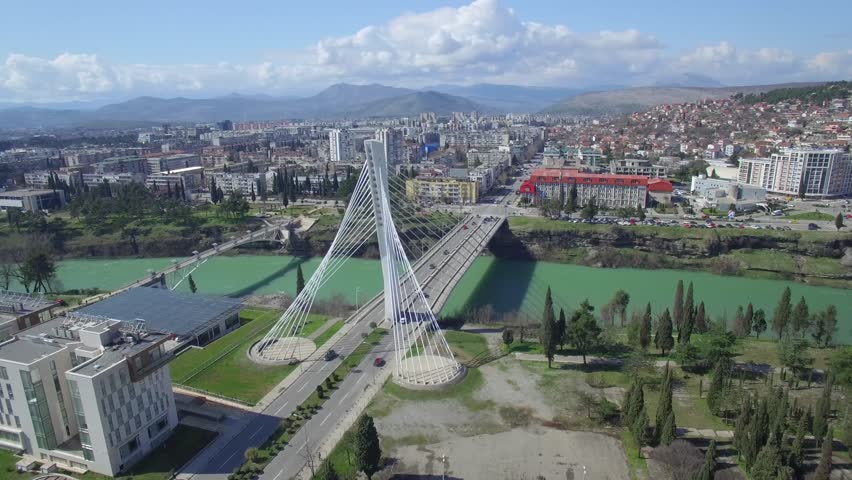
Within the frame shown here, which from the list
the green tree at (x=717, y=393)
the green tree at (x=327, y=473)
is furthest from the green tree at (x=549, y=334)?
the green tree at (x=327, y=473)

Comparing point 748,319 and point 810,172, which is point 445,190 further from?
point 748,319

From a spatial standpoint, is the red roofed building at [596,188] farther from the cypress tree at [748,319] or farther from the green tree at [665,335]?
the green tree at [665,335]

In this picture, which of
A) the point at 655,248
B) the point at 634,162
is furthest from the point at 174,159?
the point at 655,248

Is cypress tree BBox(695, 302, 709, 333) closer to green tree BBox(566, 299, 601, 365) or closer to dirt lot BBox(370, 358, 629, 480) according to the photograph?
green tree BBox(566, 299, 601, 365)

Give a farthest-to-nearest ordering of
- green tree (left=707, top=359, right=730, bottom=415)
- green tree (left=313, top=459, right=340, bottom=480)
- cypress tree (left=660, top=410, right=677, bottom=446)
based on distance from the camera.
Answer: green tree (left=707, top=359, right=730, bottom=415) < cypress tree (left=660, top=410, right=677, bottom=446) < green tree (left=313, top=459, right=340, bottom=480)

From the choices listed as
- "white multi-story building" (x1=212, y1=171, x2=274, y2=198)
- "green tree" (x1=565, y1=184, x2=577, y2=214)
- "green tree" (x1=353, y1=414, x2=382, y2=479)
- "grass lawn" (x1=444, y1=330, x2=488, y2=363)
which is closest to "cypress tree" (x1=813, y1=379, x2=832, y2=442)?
"grass lawn" (x1=444, y1=330, x2=488, y2=363)

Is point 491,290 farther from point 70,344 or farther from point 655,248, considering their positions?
point 70,344
